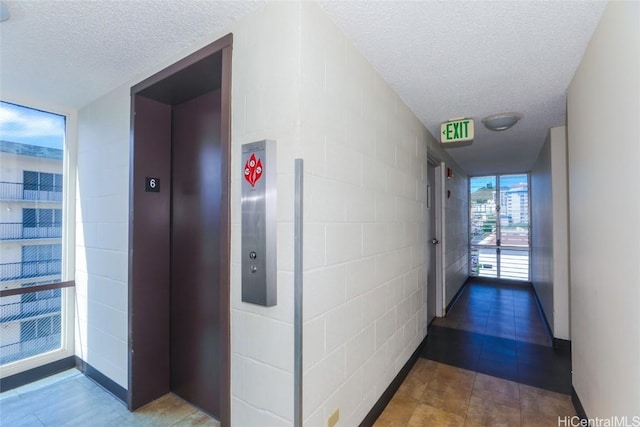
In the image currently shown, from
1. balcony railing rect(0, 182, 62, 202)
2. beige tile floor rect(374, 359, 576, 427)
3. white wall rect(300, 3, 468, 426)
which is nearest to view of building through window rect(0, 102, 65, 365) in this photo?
balcony railing rect(0, 182, 62, 202)

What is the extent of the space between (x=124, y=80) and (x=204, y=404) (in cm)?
249

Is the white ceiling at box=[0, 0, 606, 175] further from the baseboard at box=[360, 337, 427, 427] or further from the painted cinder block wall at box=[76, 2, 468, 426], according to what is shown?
the baseboard at box=[360, 337, 427, 427]

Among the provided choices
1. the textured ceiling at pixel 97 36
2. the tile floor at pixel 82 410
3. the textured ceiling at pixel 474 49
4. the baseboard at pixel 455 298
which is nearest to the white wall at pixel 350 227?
the textured ceiling at pixel 474 49

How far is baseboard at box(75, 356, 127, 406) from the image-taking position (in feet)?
7.25

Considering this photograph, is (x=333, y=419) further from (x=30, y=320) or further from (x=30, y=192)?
(x=30, y=192)

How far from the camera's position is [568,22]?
5.08 feet

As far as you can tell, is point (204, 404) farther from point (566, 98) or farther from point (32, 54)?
point (566, 98)

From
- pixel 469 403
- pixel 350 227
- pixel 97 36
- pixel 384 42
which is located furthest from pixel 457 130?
pixel 97 36

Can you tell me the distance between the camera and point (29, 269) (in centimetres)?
253

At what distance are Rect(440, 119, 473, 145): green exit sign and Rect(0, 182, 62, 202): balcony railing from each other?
3.84 metres

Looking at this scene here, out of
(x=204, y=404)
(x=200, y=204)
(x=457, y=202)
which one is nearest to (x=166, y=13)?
(x=200, y=204)

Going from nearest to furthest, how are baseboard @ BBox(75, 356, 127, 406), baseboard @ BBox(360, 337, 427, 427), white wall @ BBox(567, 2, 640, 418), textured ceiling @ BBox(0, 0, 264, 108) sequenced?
white wall @ BBox(567, 2, 640, 418) → textured ceiling @ BBox(0, 0, 264, 108) → baseboard @ BBox(360, 337, 427, 427) → baseboard @ BBox(75, 356, 127, 406)

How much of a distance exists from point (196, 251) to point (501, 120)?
3076mm

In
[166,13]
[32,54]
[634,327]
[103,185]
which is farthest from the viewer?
[103,185]
